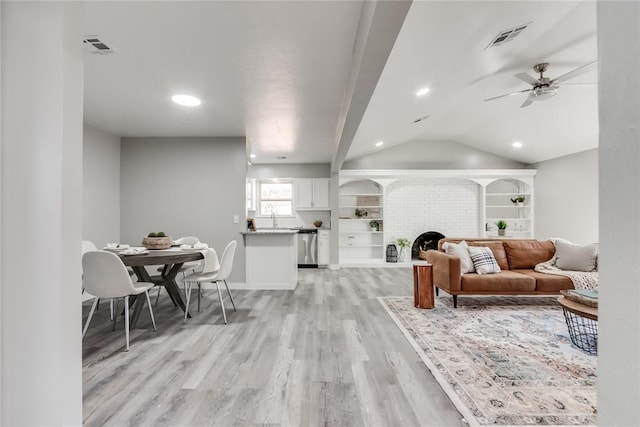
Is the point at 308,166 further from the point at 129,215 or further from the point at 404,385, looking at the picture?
the point at 404,385

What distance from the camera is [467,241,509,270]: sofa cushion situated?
4.55m

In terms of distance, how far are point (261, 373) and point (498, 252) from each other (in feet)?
12.2

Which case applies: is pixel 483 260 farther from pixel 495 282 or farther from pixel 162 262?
pixel 162 262

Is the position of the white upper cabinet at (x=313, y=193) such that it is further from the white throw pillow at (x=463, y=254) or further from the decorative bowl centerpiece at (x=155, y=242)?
the decorative bowl centerpiece at (x=155, y=242)

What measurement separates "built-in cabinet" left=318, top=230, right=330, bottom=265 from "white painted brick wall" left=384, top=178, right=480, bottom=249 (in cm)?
163

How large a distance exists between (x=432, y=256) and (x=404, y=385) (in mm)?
2628

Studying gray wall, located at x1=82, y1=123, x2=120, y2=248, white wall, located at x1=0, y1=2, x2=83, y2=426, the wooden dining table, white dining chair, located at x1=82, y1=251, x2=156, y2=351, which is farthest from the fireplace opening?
white wall, located at x1=0, y1=2, x2=83, y2=426

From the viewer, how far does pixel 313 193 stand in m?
7.82

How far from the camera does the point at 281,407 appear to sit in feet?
6.34

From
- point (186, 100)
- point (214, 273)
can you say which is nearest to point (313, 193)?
point (214, 273)

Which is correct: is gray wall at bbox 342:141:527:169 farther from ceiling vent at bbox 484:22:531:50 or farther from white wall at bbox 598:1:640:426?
white wall at bbox 598:1:640:426

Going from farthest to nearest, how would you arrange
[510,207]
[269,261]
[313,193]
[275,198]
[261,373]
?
1. [275,198]
2. [510,207]
3. [313,193]
4. [269,261]
5. [261,373]

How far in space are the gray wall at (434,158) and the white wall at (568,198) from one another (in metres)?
0.79

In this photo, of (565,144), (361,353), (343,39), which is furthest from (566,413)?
(565,144)
